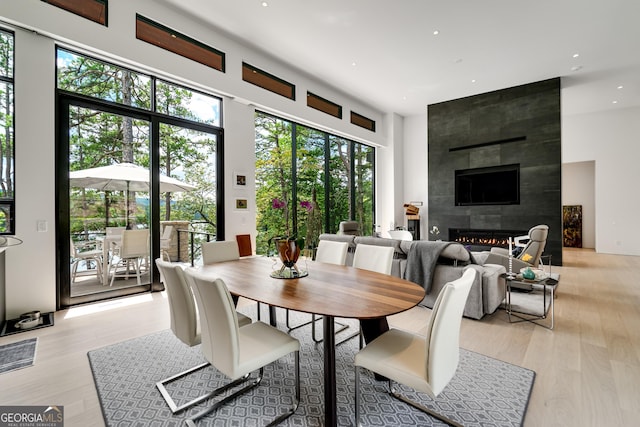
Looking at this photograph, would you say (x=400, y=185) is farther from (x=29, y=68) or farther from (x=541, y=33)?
(x=29, y=68)

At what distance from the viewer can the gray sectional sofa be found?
321cm

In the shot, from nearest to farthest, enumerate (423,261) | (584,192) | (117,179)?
(423,261), (117,179), (584,192)

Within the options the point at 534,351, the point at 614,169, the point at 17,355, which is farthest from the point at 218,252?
the point at 614,169

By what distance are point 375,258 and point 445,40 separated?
4.33 meters

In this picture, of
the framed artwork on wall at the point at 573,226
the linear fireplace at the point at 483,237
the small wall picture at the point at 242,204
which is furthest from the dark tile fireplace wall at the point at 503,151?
the small wall picture at the point at 242,204

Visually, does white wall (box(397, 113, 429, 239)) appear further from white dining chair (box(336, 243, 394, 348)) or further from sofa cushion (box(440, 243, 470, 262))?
white dining chair (box(336, 243, 394, 348))

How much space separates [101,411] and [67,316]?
2.17 meters

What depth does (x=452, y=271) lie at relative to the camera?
3.37m

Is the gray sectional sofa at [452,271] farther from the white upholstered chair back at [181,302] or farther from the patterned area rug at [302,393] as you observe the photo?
the white upholstered chair back at [181,302]

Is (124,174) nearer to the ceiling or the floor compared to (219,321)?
nearer to the ceiling

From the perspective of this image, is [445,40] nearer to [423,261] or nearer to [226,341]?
[423,261]

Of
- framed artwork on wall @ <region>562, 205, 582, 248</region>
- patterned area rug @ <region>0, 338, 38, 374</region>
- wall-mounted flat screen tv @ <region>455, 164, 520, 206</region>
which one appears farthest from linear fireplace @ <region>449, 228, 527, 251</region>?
patterned area rug @ <region>0, 338, 38, 374</region>

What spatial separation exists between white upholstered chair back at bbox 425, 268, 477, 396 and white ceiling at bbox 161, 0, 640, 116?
421 centimetres

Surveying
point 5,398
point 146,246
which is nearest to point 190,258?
point 146,246
